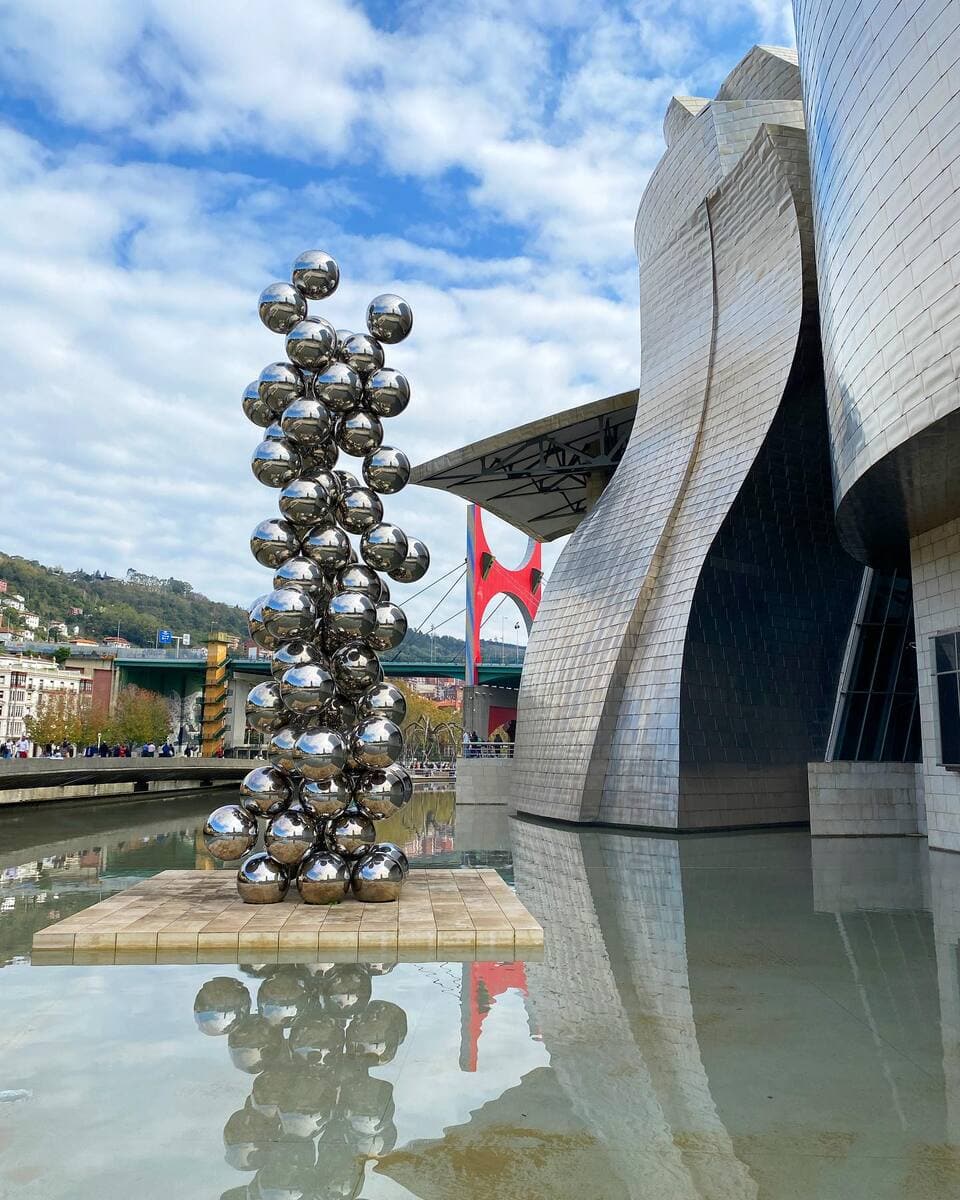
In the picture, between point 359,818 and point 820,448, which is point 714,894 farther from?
point 820,448

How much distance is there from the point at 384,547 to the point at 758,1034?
5.30 metres

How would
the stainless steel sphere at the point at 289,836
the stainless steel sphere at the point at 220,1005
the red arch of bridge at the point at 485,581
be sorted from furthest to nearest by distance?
the red arch of bridge at the point at 485,581
the stainless steel sphere at the point at 289,836
the stainless steel sphere at the point at 220,1005

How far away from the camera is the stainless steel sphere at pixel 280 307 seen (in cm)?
870

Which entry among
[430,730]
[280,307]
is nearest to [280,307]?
[280,307]

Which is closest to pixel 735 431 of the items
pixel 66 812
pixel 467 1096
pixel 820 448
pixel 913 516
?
pixel 820 448

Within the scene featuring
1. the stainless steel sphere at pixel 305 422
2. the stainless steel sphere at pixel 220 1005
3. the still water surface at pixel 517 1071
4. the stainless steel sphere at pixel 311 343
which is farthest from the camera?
the stainless steel sphere at pixel 311 343

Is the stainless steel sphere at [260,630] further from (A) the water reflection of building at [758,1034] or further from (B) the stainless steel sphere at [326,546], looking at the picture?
(A) the water reflection of building at [758,1034]

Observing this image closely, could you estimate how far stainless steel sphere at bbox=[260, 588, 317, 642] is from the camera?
25.1 feet

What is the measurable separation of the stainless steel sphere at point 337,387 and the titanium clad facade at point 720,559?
10250 millimetres

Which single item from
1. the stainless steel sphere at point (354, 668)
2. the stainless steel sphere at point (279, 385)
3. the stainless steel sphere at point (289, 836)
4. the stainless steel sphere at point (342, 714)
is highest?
the stainless steel sphere at point (279, 385)

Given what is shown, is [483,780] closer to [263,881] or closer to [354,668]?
[354,668]

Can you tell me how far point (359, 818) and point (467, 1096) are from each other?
446 cm

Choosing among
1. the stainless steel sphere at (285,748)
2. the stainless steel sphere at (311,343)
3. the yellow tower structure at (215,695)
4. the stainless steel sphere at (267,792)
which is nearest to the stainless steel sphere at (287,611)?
the stainless steel sphere at (285,748)

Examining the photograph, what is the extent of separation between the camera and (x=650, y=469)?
65.4 feet
